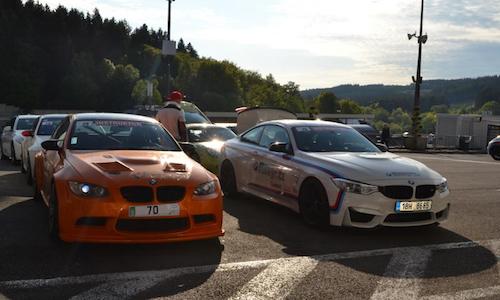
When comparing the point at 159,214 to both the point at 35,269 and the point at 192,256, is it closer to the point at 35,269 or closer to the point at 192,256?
the point at 192,256

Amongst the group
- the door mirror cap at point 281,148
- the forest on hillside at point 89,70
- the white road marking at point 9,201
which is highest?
the forest on hillside at point 89,70

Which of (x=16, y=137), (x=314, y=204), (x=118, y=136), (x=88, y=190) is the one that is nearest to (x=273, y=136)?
(x=314, y=204)

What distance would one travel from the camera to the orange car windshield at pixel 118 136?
689cm

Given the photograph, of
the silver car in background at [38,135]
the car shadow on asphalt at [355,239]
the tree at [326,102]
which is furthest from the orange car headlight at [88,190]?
the tree at [326,102]

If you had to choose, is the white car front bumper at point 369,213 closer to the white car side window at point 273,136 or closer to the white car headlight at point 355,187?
the white car headlight at point 355,187

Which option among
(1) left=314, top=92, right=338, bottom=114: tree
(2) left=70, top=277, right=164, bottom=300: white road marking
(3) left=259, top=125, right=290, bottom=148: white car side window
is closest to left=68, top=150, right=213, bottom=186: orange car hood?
(2) left=70, top=277, right=164, bottom=300: white road marking

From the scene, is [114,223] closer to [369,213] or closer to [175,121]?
[369,213]

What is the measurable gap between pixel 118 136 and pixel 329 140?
307 cm

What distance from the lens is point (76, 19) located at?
124 meters

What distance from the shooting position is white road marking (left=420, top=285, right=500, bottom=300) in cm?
471

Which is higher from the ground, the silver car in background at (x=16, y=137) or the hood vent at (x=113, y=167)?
the hood vent at (x=113, y=167)

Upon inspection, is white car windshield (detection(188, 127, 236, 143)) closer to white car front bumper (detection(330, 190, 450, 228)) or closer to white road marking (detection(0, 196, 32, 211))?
white road marking (detection(0, 196, 32, 211))

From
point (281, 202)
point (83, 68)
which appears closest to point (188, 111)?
point (281, 202)

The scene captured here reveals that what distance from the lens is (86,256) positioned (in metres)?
5.61
